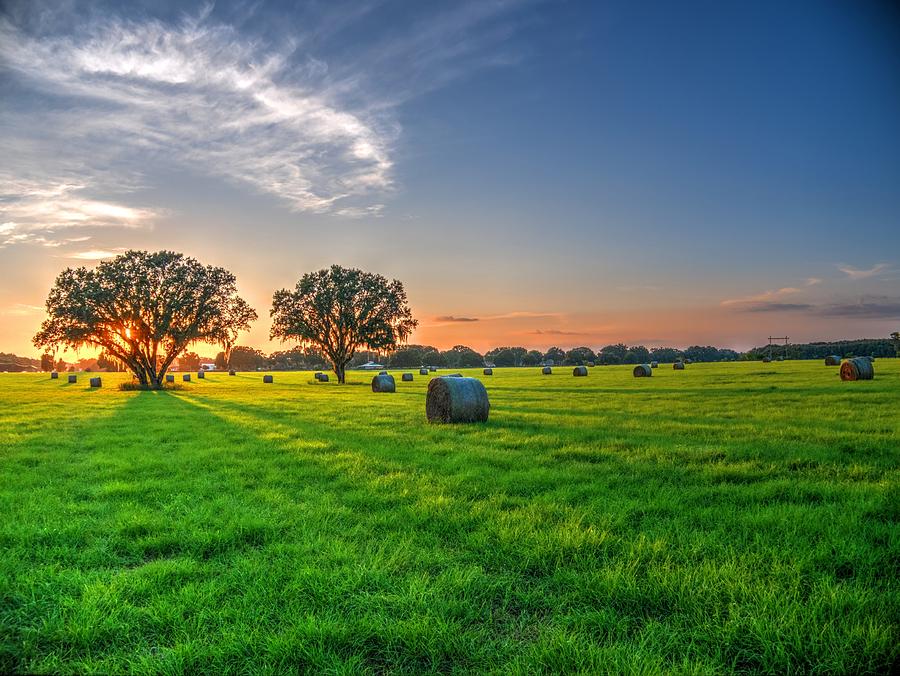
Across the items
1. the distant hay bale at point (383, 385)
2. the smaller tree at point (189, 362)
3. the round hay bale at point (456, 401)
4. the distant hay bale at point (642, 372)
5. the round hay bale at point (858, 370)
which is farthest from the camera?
the smaller tree at point (189, 362)

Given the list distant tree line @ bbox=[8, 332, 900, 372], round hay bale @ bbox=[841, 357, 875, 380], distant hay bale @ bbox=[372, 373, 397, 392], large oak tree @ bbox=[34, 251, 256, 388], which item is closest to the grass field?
distant hay bale @ bbox=[372, 373, 397, 392]

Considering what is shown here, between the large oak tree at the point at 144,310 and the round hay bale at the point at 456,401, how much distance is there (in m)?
32.5

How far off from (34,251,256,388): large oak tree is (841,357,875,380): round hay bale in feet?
145

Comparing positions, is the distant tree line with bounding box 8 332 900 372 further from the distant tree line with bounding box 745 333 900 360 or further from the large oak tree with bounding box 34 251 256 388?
the large oak tree with bounding box 34 251 256 388

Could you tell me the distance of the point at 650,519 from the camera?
591 cm

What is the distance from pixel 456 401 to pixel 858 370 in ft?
94.1

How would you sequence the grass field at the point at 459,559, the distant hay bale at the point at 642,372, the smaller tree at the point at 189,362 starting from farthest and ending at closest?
1. the smaller tree at the point at 189,362
2. the distant hay bale at the point at 642,372
3. the grass field at the point at 459,559

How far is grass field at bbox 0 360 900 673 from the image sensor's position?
345 cm

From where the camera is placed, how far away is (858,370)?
29.8 m

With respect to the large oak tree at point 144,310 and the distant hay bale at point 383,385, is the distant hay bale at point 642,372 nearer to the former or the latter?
the distant hay bale at point 383,385

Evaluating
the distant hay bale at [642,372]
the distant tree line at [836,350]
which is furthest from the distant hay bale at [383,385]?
the distant tree line at [836,350]

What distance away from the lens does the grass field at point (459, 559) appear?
345 centimetres

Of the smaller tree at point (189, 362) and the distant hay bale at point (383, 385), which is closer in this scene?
the distant hay bale at point (383, 385)

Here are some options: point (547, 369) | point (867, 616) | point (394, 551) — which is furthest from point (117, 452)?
point (547, 369)
